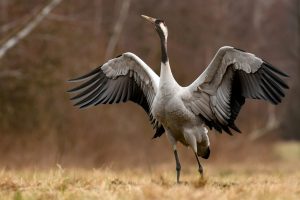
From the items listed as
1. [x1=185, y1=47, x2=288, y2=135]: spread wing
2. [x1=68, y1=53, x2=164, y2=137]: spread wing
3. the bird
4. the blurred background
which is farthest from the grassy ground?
the blurred background

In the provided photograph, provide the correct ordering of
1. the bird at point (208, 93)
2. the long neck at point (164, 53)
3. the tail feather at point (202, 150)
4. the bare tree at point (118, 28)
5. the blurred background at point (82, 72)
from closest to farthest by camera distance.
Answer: the bird at point (208, 93)
the long neck at point (164, 53)
the tail feather at point (202, 150)
the blurred background at point (82, 72)
the bare tree at point (118, 28)

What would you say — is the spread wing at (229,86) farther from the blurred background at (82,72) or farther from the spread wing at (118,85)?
the blurred background at (82,72)

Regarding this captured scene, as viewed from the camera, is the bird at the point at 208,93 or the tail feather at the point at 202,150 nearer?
the bird at the point at 208,93

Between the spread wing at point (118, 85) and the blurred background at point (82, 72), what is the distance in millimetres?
2197

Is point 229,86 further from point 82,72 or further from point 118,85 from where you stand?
point 82,72

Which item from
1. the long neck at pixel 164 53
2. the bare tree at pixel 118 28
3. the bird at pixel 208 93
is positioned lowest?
the bird at pixel 208 93

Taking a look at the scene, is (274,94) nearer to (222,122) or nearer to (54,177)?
(222,122)

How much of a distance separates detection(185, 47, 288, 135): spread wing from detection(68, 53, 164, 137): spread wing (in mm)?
787

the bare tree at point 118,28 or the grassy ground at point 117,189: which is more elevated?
the bare tree at point 118,28

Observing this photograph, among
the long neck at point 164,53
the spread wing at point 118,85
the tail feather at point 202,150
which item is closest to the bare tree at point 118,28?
the spread wing at point 118,85

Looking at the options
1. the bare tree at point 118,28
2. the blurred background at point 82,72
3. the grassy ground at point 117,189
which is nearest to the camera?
the grassy ground at point 117,189

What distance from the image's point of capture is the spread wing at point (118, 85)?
8.89 meters

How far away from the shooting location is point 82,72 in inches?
770

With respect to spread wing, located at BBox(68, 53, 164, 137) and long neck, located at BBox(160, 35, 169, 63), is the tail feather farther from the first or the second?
long neck, located at BBox(160, 35, 169, 63)
